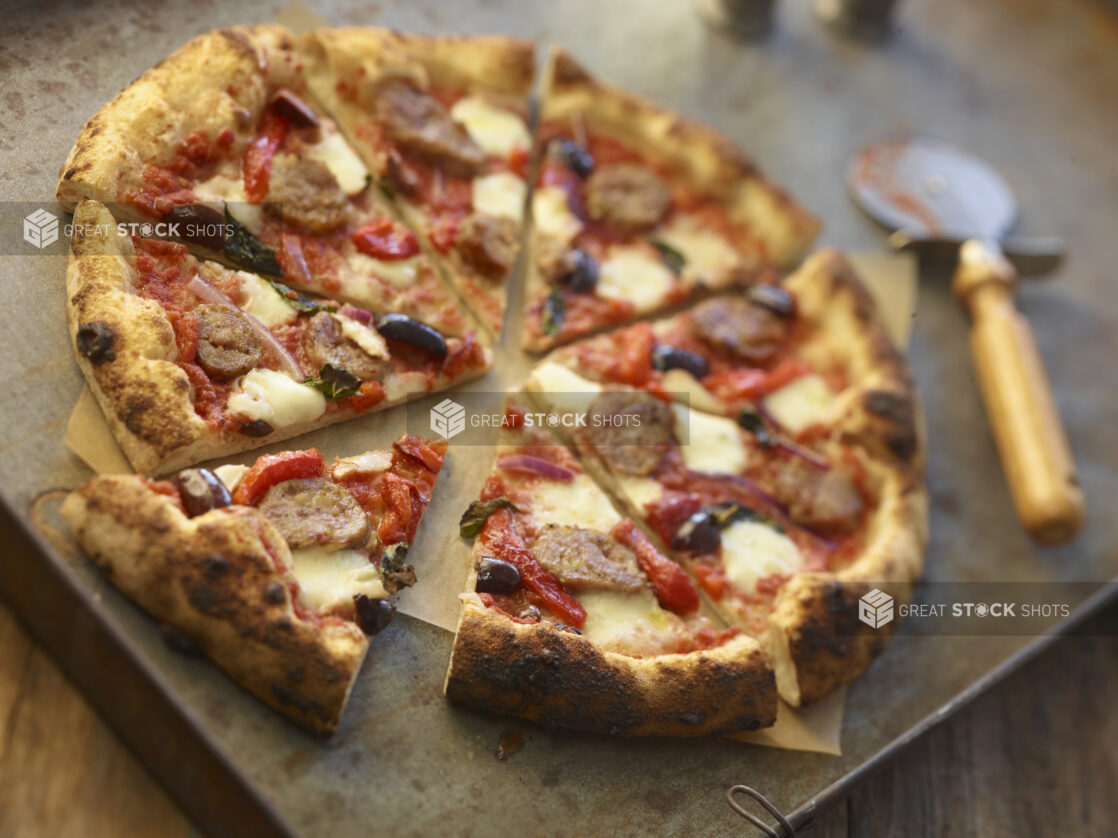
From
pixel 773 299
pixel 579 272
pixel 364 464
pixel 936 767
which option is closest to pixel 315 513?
pixel 364 464

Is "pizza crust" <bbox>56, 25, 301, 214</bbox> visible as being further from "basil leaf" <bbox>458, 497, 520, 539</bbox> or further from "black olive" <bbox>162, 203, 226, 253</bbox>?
"basil leaf" <bbox>458, 497, 520, 539</bbox>

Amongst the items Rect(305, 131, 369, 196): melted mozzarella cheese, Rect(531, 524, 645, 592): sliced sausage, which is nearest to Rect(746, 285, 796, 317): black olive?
Rect(531, 524, 645, 592): sliced sausage

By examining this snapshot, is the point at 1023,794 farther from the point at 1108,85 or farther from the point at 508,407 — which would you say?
the point at 1108,85

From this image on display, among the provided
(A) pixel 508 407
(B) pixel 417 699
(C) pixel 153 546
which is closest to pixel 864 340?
(A) pixel 508 407

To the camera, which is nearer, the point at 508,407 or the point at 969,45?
the point at 508,407

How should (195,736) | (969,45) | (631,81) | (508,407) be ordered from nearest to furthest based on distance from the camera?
(195,736) < (508,407) < (631,81) < (969,45)

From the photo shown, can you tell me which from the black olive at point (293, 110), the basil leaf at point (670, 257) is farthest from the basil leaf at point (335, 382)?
the basil leaf at point (670, 257)

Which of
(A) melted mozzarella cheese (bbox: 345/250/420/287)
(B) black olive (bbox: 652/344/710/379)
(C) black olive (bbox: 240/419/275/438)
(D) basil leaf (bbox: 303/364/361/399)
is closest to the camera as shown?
(C) black olive (bbox: 240/419/275/438)

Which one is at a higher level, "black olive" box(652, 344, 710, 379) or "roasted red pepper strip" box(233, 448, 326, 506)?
"roasted red pepper strip" box(233, 448, 326, 506)
